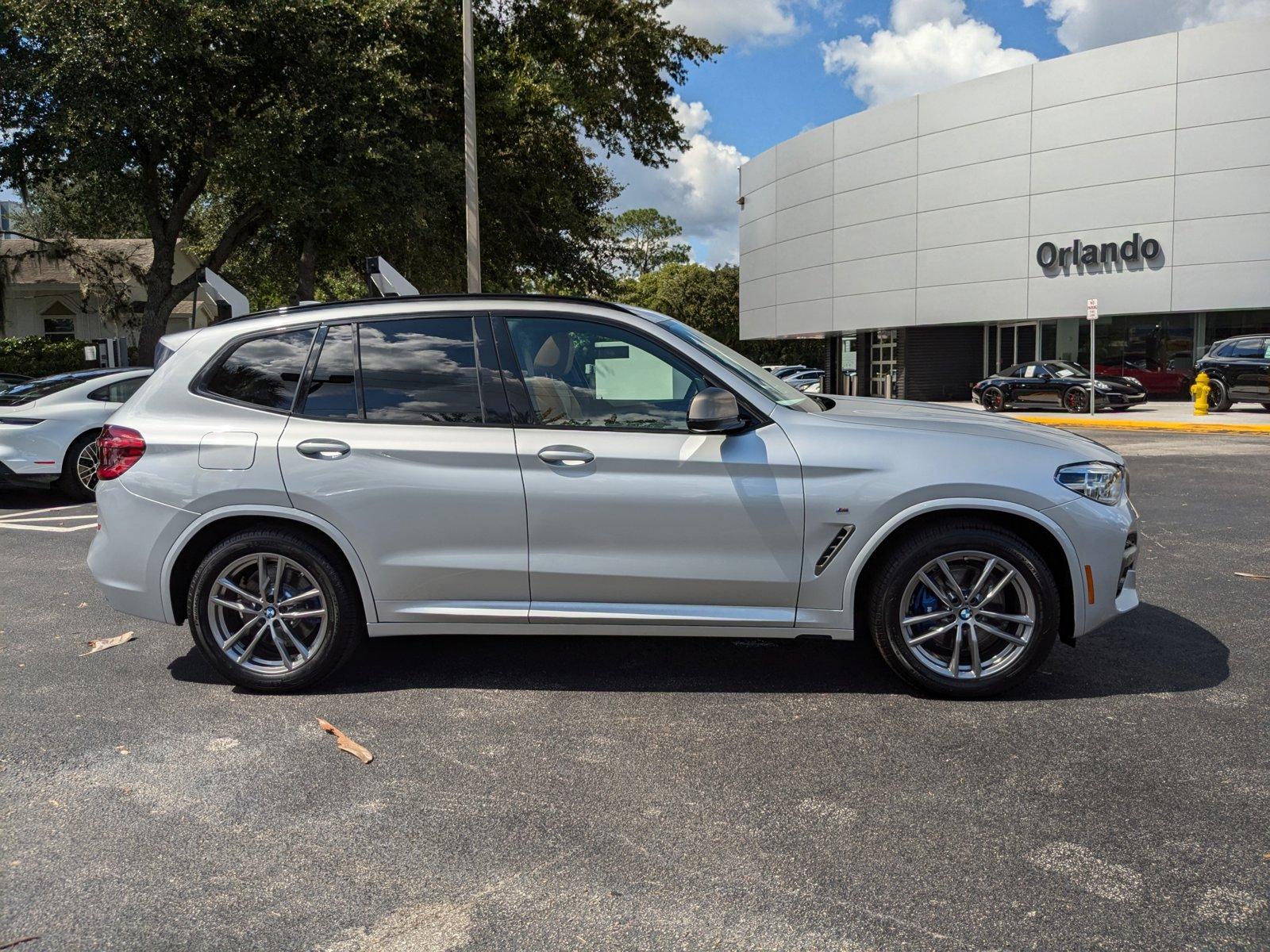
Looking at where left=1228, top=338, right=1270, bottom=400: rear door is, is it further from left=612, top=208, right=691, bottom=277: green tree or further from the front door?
left=612, top=208, right=691, bottom=277: green tree

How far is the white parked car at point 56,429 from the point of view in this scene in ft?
33.1

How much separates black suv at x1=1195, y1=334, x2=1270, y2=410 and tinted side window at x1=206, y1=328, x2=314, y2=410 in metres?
22.6

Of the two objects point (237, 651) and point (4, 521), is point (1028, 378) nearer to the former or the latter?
point (4, 521)

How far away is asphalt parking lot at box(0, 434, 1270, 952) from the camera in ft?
8.89

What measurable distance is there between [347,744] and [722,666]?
1.81m

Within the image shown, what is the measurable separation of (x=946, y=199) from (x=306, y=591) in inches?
1388

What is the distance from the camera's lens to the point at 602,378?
4438mm

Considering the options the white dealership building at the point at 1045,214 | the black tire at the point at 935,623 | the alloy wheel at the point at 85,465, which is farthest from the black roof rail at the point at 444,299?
the white dealership building at the point at 1045,214

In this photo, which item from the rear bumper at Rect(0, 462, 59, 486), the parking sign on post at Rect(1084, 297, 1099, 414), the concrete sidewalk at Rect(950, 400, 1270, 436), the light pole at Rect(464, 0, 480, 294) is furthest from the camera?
the parking sign on post at Rect(1084, 297, 1099, 414)

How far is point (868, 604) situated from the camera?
4.38 meters

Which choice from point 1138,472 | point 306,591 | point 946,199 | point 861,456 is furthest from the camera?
point 946,199

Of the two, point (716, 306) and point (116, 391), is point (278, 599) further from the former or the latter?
point (716, 306)

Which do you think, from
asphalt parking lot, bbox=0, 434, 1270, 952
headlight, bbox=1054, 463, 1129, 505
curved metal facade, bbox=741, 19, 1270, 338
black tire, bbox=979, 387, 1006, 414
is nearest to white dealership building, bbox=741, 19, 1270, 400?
curved metal facade, bbox=741, 19, 1270, 338

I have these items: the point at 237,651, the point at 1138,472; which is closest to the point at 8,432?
the point at 237,651
